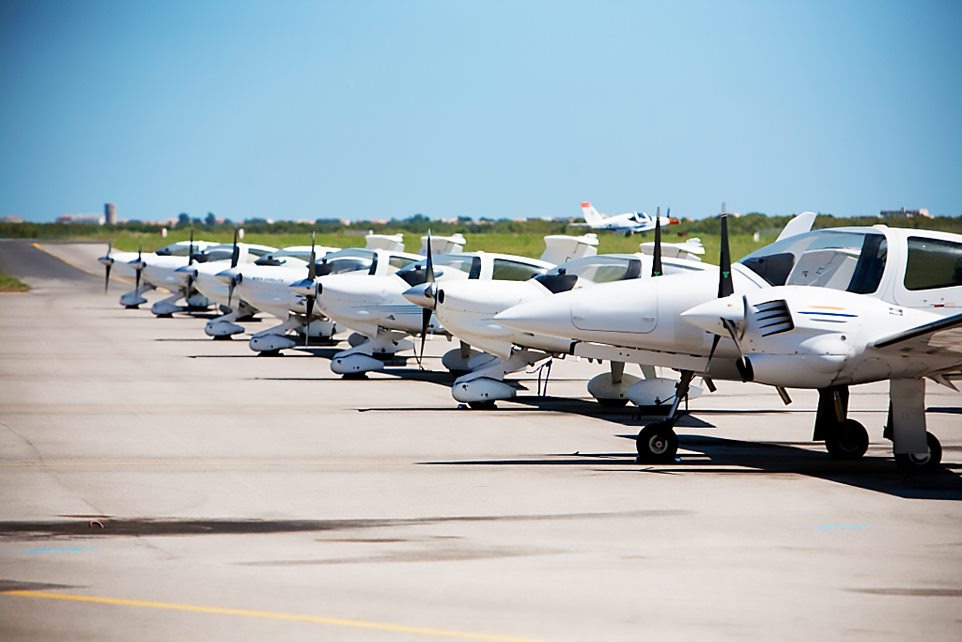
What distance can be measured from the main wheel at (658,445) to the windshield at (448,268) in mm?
8997

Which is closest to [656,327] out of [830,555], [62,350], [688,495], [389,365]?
[688,495]

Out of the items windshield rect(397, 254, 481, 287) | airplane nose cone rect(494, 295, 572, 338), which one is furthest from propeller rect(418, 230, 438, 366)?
airplane nose cone rect(494, 295, 572, 338)

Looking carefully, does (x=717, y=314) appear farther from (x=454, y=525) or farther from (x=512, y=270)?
(x=512, y=270)

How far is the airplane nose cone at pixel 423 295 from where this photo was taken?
20.6m

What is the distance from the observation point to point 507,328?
18.5 metres

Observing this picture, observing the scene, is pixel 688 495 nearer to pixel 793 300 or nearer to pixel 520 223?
pixel 793 300

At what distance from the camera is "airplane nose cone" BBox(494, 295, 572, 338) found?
1427cm

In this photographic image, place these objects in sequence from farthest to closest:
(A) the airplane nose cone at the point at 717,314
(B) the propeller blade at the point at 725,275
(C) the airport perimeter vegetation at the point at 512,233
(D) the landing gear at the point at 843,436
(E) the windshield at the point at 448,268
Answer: (C) the airport perimeter vegetation at the point at 512,233 < (E) the windshield at the point at 448,268 < (D) the landing gear at the point at 843,436 < (B) the propeller blade at the point at 725,275 < (A) the airplane nose cone at the point at 717,314

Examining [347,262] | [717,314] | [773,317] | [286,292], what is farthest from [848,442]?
[286,292]

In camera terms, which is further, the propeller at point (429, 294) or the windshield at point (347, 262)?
the windshield at point (347, 262)

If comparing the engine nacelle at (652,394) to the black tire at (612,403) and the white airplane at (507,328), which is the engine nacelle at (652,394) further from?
the black tire at (612,403)

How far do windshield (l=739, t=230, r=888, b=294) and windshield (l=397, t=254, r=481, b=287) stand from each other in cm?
877

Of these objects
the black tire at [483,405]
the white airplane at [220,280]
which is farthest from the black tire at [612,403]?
the white airplane at [220,280]

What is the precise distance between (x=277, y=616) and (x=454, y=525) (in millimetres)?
2978
